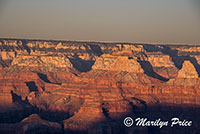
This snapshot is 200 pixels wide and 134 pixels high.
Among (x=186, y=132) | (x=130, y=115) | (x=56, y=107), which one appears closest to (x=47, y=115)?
(x=56, y=107)

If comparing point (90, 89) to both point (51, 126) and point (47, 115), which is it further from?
point (51, 126)

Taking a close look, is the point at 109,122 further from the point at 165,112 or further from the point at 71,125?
the point at 165,112

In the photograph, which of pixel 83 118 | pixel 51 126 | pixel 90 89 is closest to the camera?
pixel 51 126

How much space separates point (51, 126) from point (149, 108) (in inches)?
1291

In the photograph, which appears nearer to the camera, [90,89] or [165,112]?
[165,112]

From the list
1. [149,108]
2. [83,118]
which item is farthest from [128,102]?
[83,118]

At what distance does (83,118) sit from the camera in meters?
173

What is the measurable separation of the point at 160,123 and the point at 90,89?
3411 cm

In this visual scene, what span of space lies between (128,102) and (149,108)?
5278 millimetres

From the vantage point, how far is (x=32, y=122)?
541 ft

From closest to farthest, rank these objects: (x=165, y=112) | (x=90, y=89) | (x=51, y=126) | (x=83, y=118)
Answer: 1. (x=51, y=126)
2. (x=83, y=118)
3. (x=165, y=112)
4. (x=90, y=89)

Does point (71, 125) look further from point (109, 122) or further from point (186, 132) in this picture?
point (186, 132)

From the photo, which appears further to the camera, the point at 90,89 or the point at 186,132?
the point at 90,89

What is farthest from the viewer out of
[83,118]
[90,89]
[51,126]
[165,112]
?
[90,89]
